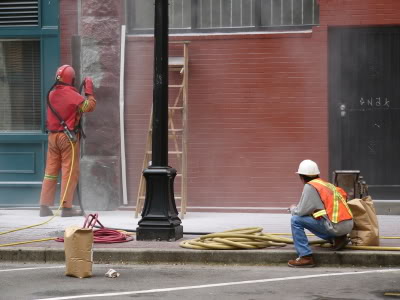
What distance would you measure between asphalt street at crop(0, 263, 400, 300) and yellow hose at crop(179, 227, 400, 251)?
33 centimetres

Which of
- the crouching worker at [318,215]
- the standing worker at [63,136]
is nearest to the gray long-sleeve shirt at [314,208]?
the crouching worker at [318,215]

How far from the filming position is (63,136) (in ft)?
48.2

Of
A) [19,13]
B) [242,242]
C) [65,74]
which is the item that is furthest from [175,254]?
[19,13]

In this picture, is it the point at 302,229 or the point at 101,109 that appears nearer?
the point at 302,229

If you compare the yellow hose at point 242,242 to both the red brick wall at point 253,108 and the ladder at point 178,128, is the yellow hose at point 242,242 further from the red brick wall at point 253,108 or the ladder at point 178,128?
the red brick wall at point 253,108

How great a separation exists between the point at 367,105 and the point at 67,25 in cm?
496

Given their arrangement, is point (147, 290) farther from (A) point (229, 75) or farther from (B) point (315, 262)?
(A) point (229, 75)

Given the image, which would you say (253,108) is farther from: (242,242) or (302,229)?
(302,229)

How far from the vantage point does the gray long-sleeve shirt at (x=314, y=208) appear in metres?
10.7

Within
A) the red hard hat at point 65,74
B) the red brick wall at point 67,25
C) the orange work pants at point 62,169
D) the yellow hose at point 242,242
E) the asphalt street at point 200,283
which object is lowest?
the asphalt street at point 200,283

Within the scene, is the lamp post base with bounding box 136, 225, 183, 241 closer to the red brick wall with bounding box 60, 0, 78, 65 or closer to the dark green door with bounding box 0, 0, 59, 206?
the dark green door with bounding box 0, 0, 59, 206

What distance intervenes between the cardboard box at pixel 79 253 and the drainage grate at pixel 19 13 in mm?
6764

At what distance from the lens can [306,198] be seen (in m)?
10.7

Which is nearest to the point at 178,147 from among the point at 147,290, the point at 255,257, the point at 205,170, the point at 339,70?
the point at 205,170
